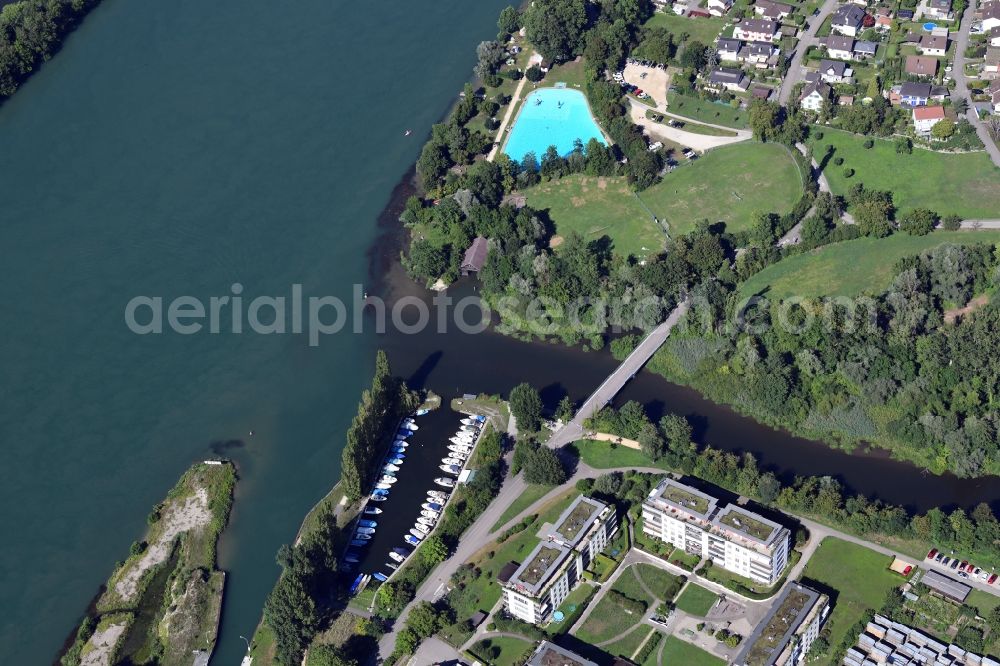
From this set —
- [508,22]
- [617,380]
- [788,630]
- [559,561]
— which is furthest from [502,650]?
[508,22]

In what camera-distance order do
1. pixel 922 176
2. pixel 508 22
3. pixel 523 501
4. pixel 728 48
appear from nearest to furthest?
pixel 523 501 → pixel 922 176 → pixel 728 48 → pixel 508 22

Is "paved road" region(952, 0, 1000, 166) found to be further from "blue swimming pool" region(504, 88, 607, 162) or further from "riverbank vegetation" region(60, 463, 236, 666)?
"riverbank vegetation" region(60, 463, 236, 666)

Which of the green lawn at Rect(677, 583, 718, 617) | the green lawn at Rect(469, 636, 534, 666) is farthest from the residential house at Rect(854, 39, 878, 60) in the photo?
the green lawn at Rect(469, 636, 534, 666)

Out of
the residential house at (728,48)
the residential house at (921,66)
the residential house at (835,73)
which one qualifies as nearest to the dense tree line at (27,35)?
the residential house at (728,48)

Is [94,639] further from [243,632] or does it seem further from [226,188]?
[226,188]

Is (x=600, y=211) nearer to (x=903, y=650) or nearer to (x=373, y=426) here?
(x=373, y=426)

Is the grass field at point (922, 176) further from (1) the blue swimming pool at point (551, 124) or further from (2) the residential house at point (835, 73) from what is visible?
(1) the blue swimming pool at point (551, 124)
